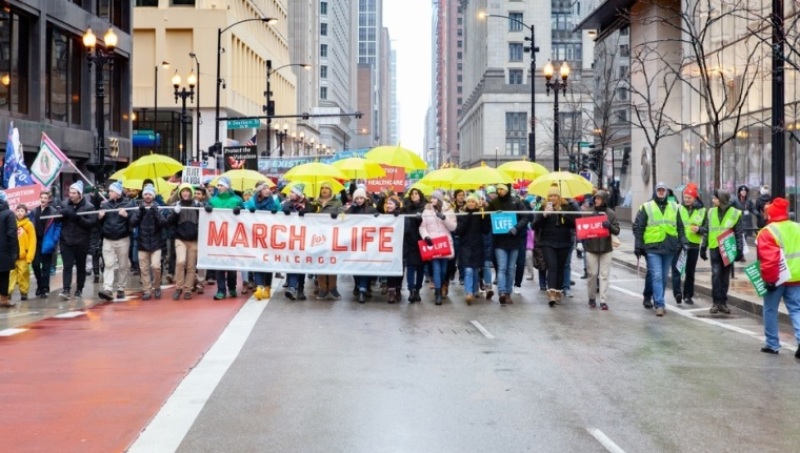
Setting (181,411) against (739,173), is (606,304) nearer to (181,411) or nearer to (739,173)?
(181,411)

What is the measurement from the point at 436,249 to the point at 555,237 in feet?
6.89

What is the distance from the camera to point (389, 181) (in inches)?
1206

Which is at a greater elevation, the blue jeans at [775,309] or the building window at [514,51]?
the building window at [514,51]

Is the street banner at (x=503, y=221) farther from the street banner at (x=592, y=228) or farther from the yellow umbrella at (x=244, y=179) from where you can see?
the yellow umbrella at (x=244, y=179)

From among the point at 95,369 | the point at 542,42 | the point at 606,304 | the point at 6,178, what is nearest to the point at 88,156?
the point at 6,178

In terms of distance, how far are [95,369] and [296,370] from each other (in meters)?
2.19

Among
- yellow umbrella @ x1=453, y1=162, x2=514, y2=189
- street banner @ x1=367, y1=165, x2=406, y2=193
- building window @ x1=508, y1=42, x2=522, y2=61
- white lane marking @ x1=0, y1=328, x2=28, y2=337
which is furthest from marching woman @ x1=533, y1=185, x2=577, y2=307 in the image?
building window @ x1=508, y1=42, x2=522, y2=61

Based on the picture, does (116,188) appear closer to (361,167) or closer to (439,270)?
(439,270)

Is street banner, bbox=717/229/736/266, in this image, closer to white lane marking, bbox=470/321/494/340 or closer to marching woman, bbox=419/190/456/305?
white lane marking, bbox=470/321/494/340

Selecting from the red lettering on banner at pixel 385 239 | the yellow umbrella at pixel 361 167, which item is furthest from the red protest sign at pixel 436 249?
the yellow umbrella at pixel 361 167

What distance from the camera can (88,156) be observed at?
4016 cm

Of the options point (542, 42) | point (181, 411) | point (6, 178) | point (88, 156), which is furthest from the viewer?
point (542, 42)

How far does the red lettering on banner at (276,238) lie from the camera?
57.9 feet

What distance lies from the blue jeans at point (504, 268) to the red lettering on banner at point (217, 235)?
492cm
